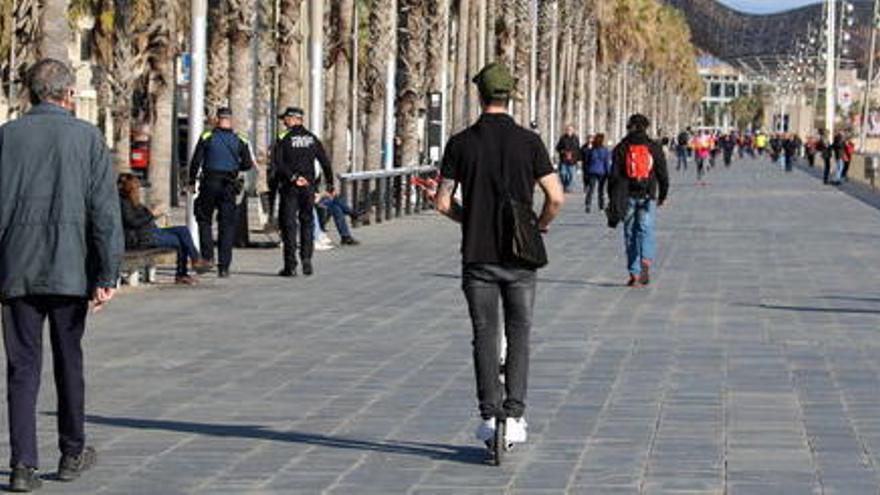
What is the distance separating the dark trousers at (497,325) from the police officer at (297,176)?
12798 millimetres

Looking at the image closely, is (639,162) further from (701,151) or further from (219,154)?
(701,151)

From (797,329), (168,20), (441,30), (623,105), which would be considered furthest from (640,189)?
(623,105)

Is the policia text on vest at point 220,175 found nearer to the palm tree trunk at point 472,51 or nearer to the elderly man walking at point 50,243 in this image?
the elderly man walking at point 50,243

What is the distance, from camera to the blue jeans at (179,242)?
72.8 ft

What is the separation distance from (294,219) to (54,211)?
13.8 m

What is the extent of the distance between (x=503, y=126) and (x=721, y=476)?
1.85 meters

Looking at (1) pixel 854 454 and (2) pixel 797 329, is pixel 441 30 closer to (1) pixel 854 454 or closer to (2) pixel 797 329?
(2) pixel 797 329

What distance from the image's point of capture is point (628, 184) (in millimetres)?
23016

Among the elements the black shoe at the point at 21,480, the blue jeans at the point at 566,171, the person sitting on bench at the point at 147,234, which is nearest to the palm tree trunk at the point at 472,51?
the blue jeans at the point at 566,171

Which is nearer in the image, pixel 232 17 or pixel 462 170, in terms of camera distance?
pixel 462 170

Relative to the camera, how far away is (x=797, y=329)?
18.0 meters

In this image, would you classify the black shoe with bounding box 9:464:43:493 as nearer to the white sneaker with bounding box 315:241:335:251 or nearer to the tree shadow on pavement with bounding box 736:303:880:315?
the tree shadow on pavement with bounding box 736:303:880:315

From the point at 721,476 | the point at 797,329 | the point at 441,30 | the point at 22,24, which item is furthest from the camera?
the point at 441,30

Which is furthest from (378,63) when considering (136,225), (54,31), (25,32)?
(54,31)
